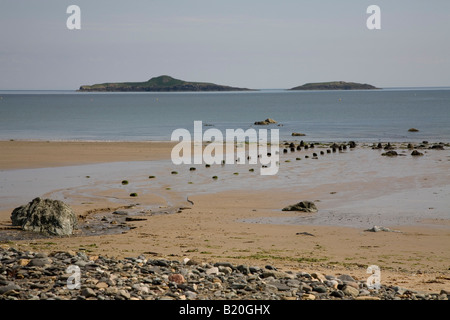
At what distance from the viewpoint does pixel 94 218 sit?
19.7 meters

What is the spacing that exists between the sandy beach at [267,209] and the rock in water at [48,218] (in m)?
0.64

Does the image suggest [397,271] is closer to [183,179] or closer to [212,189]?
[212,189]

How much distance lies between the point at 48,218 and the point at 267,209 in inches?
333

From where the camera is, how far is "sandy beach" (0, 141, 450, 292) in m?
15.0

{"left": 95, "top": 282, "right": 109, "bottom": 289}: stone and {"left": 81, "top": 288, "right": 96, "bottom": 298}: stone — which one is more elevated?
{"left": 81, "top": 288, "right": 96, "bottom": 298}: stone

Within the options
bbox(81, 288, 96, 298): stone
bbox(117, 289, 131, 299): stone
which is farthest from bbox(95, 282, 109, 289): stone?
bbox(117, 289, 131, 299): stone

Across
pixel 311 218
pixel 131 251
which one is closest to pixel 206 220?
pixel 311 218

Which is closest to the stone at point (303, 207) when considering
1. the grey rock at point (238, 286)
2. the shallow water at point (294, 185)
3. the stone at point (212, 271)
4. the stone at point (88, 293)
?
the shallow water at point (294, 185)

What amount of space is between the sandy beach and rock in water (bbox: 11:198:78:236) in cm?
64

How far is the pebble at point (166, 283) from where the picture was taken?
970cm

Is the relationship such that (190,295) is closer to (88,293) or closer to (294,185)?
(88,293)

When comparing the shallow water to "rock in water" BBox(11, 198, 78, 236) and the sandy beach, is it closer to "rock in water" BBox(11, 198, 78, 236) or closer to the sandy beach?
the sandy beach

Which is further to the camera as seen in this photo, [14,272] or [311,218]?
[311,218]
